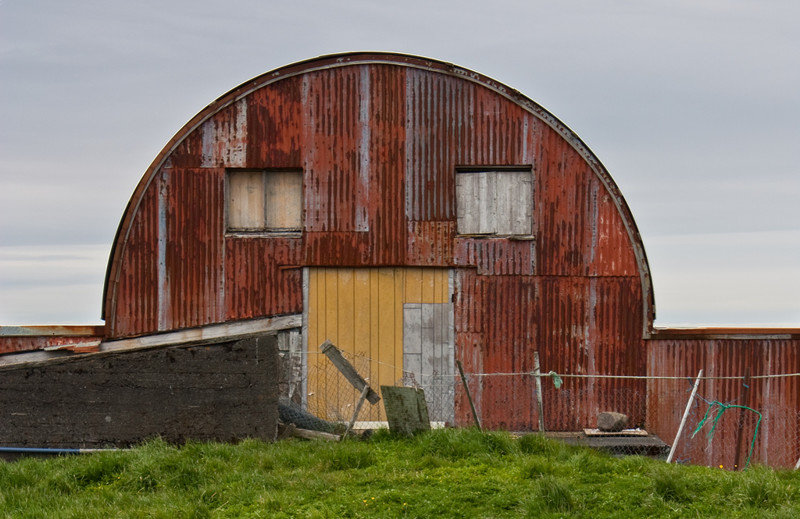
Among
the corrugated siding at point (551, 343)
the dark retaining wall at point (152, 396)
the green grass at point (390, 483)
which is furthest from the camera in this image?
the corrugated siding at point (551, 343)

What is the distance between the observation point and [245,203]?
16.2 metres

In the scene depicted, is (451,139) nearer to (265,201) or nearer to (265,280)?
(265,201)

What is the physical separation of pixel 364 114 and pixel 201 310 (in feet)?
15.8

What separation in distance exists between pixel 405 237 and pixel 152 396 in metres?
5.67

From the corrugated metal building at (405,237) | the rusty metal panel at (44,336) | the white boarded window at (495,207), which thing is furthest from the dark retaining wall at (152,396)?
the white boarded window at (495,207)

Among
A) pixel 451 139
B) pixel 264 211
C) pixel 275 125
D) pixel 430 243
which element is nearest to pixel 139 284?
pixel 264 211

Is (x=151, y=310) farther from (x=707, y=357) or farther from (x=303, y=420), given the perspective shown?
(x=707, y=357)

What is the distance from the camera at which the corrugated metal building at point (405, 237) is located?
1584 centimetres

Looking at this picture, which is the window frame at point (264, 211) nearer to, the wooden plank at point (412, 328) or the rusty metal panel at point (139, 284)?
the rusty metal panel at point (139, 284)

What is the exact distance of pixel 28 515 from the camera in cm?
896

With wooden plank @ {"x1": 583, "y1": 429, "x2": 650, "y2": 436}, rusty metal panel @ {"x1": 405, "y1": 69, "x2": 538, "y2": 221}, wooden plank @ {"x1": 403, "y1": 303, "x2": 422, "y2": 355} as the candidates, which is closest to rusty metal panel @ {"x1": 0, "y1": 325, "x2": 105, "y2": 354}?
wooden plank @ {"x1": 403, "y1": 303, "x2": 422, "y2": 355}

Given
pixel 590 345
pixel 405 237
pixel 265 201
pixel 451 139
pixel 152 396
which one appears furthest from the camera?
pixel 265 201

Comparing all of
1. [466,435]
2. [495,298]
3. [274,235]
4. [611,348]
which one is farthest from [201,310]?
[611,348]

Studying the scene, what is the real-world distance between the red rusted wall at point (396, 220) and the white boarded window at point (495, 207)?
0.75ft
